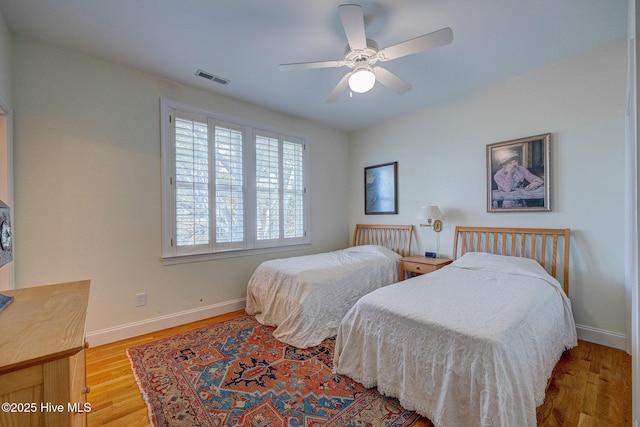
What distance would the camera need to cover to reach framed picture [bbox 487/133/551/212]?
8.84 feet

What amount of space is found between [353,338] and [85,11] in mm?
3073

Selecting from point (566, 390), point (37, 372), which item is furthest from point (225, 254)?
point (566, 390)

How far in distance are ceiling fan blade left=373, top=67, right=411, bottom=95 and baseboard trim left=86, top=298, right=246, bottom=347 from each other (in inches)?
116

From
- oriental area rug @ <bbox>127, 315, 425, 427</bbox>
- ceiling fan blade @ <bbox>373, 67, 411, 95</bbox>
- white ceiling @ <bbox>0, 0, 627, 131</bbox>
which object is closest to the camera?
oriental area rug @ <bbox>127, 315, 425, 427</bbox>

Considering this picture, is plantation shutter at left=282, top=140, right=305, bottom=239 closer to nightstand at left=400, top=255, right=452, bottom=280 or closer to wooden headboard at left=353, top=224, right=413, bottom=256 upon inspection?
wooden headboard at left=353, top=224, right=413, bottom=256

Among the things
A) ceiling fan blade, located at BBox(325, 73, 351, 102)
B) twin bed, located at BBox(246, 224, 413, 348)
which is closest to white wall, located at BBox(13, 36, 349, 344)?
twin bed, located at BBox(246, 224, 413, 348)

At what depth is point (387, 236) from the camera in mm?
4109

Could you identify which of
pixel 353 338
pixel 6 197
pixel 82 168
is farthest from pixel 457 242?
pixel 6 197

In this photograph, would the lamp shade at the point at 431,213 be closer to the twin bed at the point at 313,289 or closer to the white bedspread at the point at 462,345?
the twin bed at the point at 313,289

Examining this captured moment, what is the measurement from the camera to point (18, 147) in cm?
216

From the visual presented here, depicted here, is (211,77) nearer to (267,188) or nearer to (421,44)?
(267,188)

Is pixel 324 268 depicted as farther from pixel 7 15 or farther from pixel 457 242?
pixel 7 15

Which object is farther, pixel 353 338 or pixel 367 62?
pixel 367 62

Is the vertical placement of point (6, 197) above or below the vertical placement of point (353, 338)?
above
